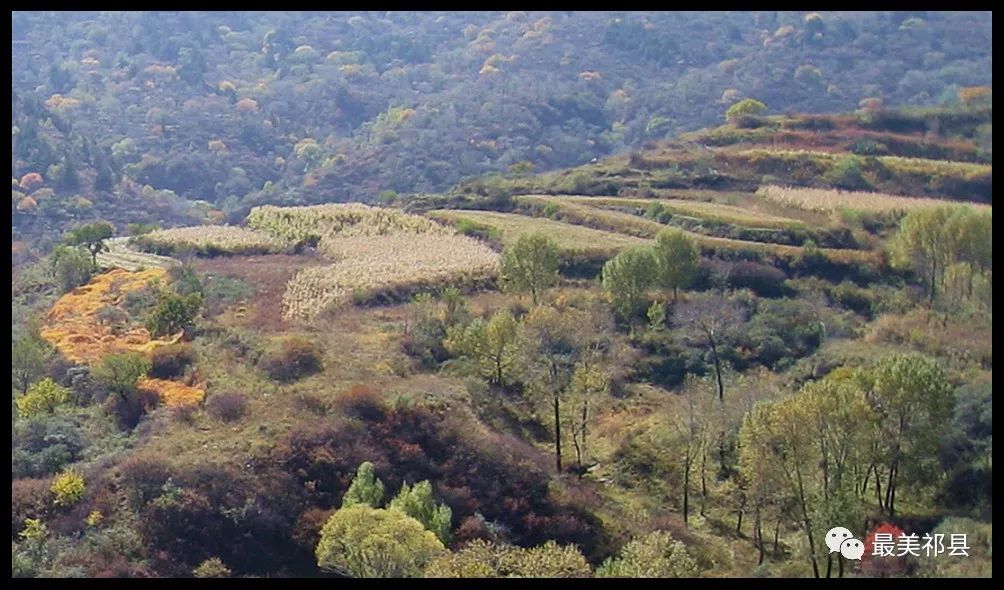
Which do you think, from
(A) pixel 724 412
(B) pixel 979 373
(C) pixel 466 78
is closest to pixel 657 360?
(A) pixel 724 412

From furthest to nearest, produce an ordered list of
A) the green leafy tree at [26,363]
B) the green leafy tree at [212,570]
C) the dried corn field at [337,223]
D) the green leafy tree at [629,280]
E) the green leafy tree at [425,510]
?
the dried corn field at [337,223] → the green leafy tree at [629,280] → the green leafy tree at [26,363] → the green leafy tree at [425,510] → the green leafy tree at [212,570]

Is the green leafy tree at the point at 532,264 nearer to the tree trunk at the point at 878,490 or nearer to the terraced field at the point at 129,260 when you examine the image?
the tree trunk at the point at 878,490

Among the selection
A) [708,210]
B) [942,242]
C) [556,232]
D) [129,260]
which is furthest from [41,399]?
[708,210]

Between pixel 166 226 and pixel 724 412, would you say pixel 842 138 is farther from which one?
pixel 166 226

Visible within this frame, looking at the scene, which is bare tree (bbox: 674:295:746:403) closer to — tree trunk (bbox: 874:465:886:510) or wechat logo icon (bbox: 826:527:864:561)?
tree trunk (bbox: 874:465:886:510)

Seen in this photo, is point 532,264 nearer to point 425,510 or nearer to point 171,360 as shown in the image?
point 171,360

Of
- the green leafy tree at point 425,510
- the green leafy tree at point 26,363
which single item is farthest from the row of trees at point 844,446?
the green leafy tree at point 26,363
